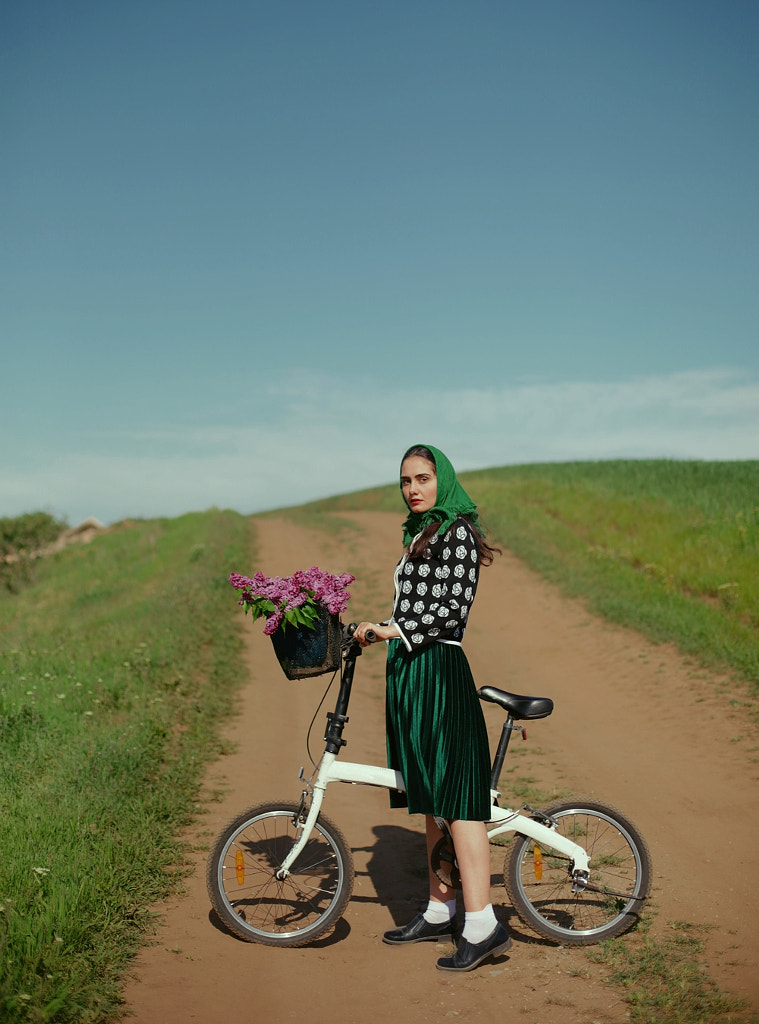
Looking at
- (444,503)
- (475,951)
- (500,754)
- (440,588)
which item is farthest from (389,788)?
(444,503)

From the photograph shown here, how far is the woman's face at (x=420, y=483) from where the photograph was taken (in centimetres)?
400

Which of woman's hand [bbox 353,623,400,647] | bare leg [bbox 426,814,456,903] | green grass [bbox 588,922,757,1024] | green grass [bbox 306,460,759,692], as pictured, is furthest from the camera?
green grass [bbox 306,460,759,692]

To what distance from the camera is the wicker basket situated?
402 centimetres

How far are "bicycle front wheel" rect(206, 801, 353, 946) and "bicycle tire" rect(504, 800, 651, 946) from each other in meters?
0.88

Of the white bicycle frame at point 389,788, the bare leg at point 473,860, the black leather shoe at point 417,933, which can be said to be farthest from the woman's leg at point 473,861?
the black leather shoe at point 417,933

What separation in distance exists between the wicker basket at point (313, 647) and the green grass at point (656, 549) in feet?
24.1

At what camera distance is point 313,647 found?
13.2ft

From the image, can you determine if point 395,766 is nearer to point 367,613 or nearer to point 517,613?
point 367,613

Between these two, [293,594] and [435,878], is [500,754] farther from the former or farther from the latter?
[293,594]

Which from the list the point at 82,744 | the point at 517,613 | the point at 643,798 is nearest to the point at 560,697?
the point at 643,798

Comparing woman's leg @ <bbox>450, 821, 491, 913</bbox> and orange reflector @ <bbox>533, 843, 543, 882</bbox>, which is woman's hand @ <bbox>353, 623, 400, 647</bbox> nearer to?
woman's leg @ <bbox>450, 821, 491, 913</bbox>

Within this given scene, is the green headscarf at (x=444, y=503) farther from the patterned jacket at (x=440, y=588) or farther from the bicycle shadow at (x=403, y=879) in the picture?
the bicycle shadow at (x=403, y=879)

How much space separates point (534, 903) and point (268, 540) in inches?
754

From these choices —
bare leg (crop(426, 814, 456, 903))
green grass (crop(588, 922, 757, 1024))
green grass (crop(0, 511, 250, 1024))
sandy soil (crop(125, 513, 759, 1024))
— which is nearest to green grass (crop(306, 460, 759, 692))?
sandy soil (crop(125, 513, 759, 1024))
